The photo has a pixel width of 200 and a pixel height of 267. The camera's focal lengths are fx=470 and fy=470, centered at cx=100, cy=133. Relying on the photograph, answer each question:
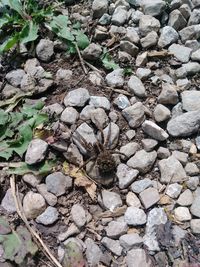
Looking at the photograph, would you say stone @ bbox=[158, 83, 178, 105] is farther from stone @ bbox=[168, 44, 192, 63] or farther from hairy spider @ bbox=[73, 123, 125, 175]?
hairy spider @ bbox=[73, 123, 125, 175]

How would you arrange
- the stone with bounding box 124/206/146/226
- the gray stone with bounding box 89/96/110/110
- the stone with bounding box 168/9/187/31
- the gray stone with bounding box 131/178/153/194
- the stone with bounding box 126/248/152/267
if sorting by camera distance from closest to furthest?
the stone with bounding box 126/248/152/267
the stone with bounding box 124/206/146/226
the gray stone with bounding box 131/178/153/194
the gray stone with bounding box 89/96/110/110
the stone with bounding box 168/9/187/31

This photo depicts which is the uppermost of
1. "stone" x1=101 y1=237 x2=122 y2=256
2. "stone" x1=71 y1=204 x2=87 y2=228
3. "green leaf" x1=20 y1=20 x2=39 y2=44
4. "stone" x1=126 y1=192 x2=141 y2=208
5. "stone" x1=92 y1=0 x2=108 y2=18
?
"green leaf" x1=20 y1=20 x2=39 y2=44

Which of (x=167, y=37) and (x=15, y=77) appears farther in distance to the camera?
(x=167, y=37)

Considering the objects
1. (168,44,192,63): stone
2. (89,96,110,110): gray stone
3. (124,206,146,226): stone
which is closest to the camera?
(124,206,146,226): stone

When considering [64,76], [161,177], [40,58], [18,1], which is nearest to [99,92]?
[64,76]

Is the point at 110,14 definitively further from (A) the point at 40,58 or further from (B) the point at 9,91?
(B) the point at 9,91

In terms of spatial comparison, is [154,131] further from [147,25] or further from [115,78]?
[147,25]

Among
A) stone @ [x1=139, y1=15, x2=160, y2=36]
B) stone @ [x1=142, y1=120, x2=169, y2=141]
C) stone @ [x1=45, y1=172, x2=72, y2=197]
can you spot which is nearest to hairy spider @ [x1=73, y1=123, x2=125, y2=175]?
stone @ [x1=45, y1=172, x2=72, y2=197]

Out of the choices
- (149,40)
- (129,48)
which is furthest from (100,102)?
(149,40)

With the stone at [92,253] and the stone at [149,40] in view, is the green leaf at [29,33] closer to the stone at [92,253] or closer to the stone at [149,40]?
the stone at [149,40]
